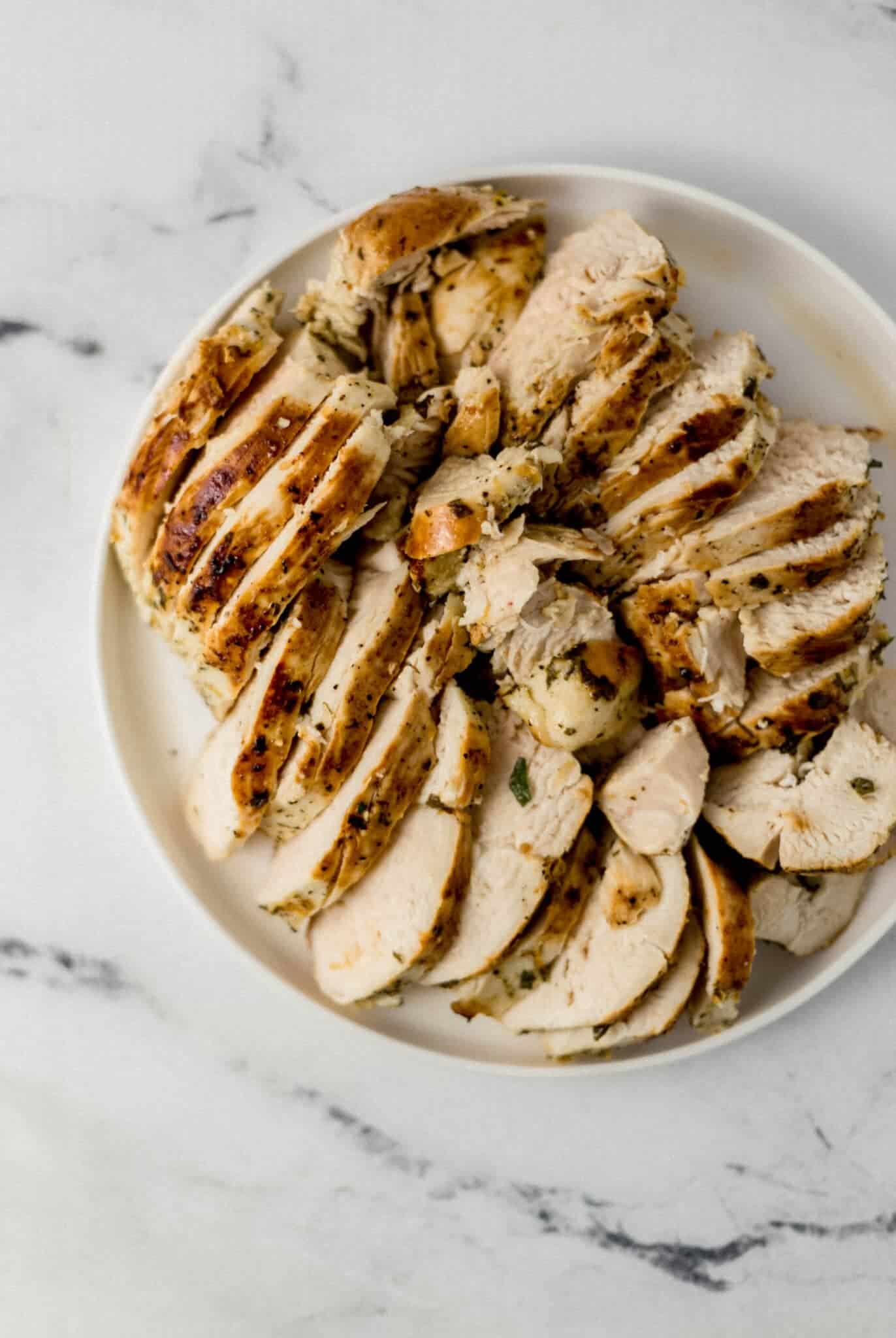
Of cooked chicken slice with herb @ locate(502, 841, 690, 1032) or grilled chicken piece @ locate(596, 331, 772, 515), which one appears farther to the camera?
cooked chicken slice with herb @ locate(502, 841, 690, 1032)

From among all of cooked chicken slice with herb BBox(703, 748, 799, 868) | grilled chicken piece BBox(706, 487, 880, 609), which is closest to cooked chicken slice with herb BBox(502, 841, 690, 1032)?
cooked chicken slice with herb BBox(703, 748, 799, 868)

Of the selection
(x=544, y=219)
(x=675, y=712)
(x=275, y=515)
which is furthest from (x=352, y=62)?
(x=675, y=712)

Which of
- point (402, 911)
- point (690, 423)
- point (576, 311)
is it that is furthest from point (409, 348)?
point (402, 911)

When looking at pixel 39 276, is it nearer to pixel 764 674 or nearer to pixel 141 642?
pixel 141 642

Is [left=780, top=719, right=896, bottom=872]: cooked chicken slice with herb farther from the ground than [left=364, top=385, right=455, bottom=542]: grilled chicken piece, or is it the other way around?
[left=364, top=385, right=455, bottom=542]: grilled chicken piece

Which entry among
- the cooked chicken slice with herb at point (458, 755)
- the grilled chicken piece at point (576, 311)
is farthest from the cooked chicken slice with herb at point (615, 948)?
the grilled chicken piece at point (576, 311)

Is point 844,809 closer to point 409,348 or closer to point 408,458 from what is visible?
point 408,458

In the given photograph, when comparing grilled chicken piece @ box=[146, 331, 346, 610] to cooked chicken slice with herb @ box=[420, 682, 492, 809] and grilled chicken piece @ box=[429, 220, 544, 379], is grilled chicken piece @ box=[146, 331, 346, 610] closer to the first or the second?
grilled chicken piece @ box=[429, 220, 544, 379]
